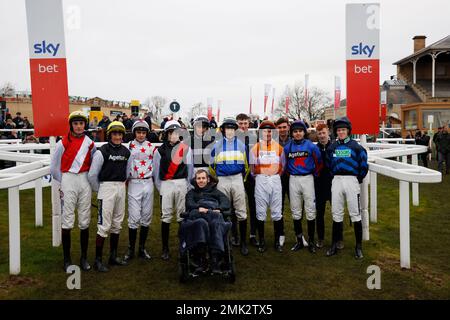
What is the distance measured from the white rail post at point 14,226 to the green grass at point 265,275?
13cm

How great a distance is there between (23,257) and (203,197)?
236 cm

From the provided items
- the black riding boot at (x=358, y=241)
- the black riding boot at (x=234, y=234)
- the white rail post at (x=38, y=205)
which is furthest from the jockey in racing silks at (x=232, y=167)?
the white rail post at (x=38, y=205)

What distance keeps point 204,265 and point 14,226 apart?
2.08 metres

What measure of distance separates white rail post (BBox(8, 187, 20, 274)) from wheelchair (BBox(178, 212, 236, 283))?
70.0 inches

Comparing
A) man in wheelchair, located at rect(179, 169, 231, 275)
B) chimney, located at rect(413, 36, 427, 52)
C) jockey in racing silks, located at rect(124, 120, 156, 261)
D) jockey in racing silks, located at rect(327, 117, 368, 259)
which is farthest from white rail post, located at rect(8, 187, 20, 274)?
chimney, located at rect(413, 36, 427, 52)

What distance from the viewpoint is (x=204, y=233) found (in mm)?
4438

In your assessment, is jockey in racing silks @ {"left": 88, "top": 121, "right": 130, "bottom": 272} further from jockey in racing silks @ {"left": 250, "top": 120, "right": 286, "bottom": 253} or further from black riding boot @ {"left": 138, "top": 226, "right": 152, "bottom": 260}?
jockey in racing silks @ {"left": 250, "top": 120, "right": 286, "bottom": 253}

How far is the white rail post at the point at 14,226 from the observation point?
4.46m

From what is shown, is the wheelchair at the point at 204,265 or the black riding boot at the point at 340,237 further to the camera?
the black riding boot at the point at 340,237

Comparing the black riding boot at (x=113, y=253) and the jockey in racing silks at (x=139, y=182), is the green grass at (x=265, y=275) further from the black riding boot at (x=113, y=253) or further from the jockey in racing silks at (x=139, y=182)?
the jockey in racing silks at (x=139, y=182)

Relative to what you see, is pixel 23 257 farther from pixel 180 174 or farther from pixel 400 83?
pixel 400 83

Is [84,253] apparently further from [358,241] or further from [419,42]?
[419,42]

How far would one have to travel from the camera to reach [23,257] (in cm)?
515
